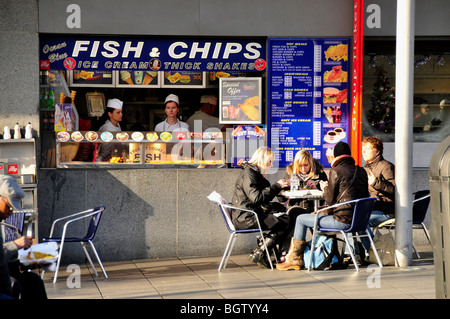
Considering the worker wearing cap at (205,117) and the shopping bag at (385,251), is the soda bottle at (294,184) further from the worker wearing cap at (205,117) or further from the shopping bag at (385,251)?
the worker wearing cap at (205,117)

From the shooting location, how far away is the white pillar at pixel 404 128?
783cm

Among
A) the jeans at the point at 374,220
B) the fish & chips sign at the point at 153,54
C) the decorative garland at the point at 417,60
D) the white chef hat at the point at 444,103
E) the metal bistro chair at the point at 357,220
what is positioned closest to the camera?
the metal bistro chair at the point at 357,220

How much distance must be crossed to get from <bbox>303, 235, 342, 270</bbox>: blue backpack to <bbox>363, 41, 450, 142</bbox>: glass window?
2.47 meters

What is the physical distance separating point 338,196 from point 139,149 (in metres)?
2.98

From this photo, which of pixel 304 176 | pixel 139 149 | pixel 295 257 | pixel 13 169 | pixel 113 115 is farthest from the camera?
pixel 113 115

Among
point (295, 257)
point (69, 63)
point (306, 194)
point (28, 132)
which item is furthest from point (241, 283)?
point (69, 63)

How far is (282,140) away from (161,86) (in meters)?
1.89

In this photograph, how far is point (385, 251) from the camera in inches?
320

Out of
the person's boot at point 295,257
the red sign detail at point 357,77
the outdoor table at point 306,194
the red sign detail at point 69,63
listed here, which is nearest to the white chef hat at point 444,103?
the red sign detail at point 357,77

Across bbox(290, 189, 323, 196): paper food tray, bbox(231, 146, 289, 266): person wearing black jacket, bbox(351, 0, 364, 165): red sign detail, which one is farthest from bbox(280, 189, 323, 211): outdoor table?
bbox(351, 0, 364, 165): red sign detail

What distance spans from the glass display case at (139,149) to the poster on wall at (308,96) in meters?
0.91

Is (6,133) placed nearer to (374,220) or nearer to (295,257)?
(295,257)

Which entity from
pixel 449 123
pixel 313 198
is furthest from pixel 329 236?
pixel 449 123

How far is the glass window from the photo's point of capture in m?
9.73
